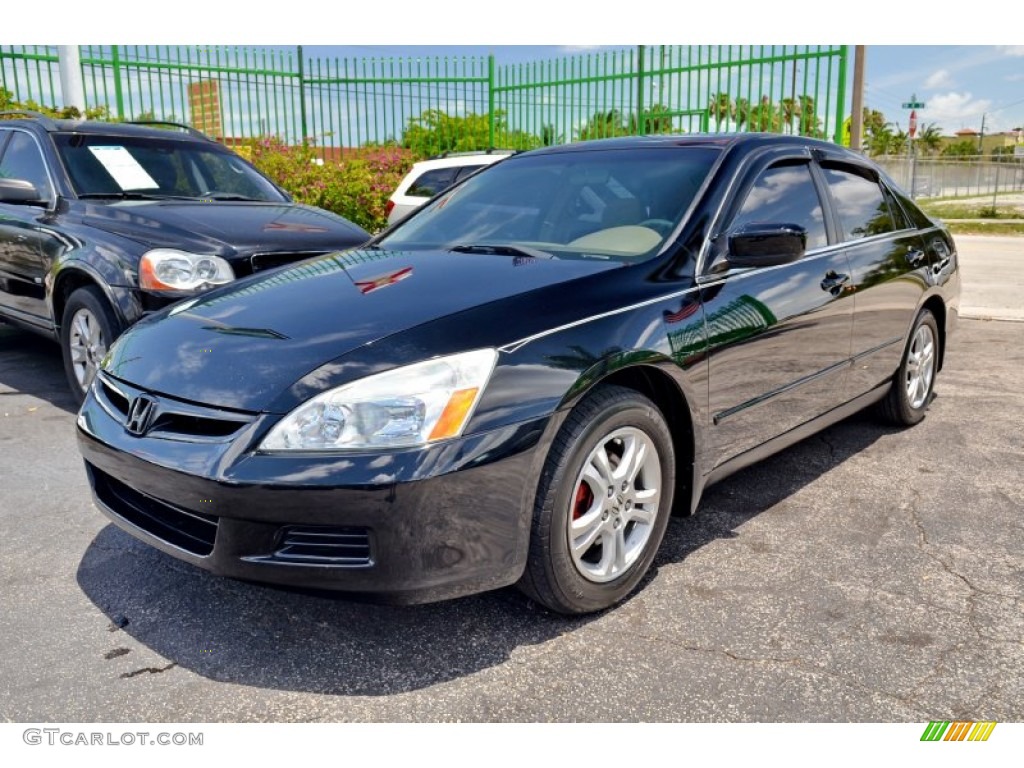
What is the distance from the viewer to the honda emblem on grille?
269cm

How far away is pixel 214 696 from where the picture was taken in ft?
7.97

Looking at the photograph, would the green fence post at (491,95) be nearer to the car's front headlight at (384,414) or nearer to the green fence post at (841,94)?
the green fence post at (841,94)

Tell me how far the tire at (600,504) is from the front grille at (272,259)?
2714 mm

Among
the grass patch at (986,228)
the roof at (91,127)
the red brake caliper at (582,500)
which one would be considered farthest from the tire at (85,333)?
the grass patch at (986,228)

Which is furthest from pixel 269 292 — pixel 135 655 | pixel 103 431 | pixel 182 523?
pixel 135 655

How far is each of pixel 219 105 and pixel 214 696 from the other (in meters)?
11.8

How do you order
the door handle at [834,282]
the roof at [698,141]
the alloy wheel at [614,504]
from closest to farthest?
1. the alloy wheel at [614,504]
2. the roof at [698,141]
3. the door handle at [834,282]

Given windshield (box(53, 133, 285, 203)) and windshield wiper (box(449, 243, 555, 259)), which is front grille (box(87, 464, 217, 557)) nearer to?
windshield wiper (box(449, 243, 555, 259))

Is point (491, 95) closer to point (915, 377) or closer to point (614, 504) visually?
point (915, 377)

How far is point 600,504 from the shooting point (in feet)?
9.18

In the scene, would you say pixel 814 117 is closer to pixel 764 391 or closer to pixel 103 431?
pixel 764 391

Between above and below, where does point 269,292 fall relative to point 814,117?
below
